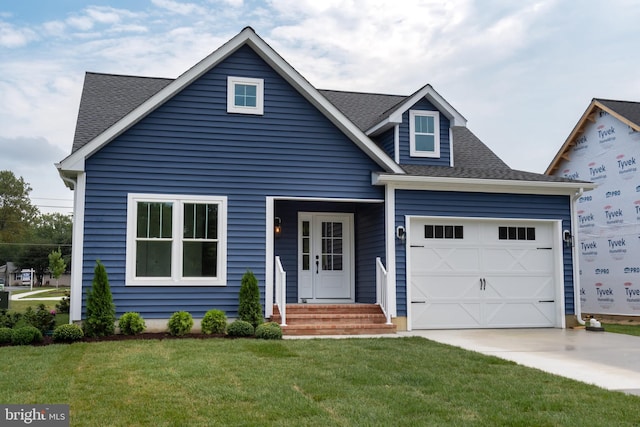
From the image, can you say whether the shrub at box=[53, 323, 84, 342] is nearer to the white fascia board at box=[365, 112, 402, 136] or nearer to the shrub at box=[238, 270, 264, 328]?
the shrub at box=[238, 270, 264, 328]

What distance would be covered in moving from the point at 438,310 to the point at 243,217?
15.4 ft

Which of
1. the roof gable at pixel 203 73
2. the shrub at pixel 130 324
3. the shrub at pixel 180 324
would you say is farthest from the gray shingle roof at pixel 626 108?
the shrub at pixel 130 324

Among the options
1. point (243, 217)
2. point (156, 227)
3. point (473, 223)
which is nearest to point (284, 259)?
point (243, 217)

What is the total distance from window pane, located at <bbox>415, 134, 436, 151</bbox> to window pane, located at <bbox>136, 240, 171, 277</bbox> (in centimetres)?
617

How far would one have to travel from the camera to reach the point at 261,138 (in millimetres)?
13203

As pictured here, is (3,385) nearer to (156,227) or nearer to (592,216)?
(156,227)

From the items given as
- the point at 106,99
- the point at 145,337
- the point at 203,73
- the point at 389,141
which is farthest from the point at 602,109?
the point at 145,337

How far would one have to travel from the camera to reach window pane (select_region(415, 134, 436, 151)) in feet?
49.0

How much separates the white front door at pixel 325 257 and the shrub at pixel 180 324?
383cm

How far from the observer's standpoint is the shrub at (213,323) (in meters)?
11.9

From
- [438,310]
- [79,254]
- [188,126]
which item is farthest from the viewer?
[438,310]

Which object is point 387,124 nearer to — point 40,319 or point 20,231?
point 40,319

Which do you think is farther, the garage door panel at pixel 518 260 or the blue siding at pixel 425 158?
the blue siding at pixel 425 158

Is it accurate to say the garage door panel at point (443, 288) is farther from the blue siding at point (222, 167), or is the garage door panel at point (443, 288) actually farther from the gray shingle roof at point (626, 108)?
the gray shingle roof at point (626, 108)
